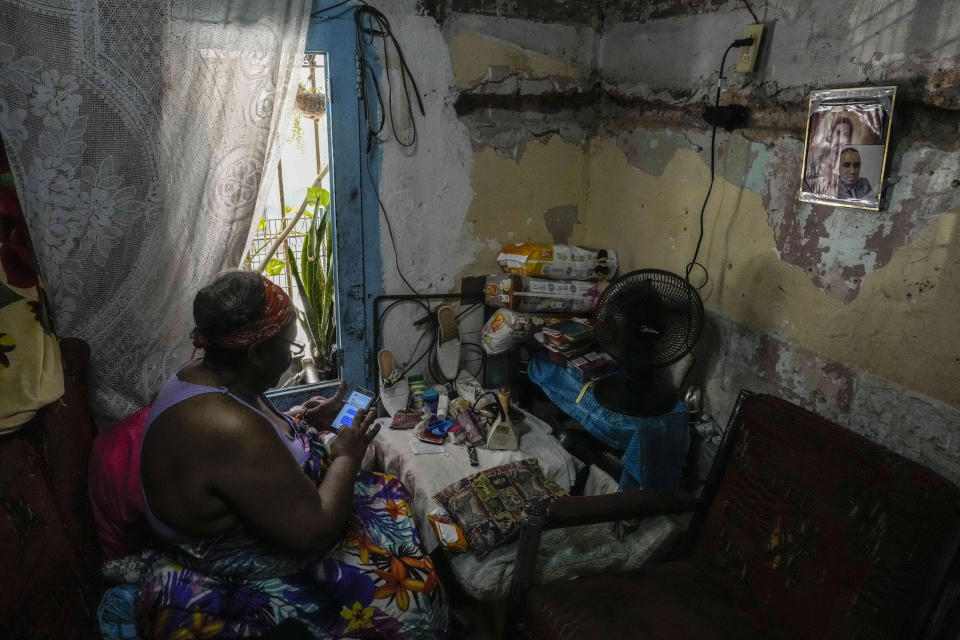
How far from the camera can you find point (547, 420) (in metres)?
2.93

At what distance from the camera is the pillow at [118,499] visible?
1860 millimetres

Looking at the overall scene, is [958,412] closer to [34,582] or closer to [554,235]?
[554,235]

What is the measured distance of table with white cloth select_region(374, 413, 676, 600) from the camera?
6.88 ft

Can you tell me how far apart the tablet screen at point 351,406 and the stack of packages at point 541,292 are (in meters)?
→ 0.71

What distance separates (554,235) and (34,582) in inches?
105

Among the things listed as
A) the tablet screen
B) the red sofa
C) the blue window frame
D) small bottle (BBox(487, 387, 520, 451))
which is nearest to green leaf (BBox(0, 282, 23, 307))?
the red sofa

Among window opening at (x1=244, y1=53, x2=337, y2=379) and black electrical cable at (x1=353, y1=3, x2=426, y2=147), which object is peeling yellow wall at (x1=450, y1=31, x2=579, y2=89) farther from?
window opening at (x1=244, y1=53, x2=337, y2=379)

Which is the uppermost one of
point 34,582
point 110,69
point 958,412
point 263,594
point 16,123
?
point 110,69

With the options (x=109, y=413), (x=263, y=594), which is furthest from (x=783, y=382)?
(x=109, y=413)

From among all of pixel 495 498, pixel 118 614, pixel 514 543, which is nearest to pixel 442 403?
pixel 495 498

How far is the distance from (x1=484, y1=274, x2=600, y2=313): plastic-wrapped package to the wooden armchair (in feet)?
3.55

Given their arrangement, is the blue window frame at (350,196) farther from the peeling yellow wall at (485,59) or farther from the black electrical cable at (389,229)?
the peeling yellow wall at (485,59)

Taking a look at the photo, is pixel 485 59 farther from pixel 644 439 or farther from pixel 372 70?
pixel 644 439

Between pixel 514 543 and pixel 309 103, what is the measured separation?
2.66 meters
